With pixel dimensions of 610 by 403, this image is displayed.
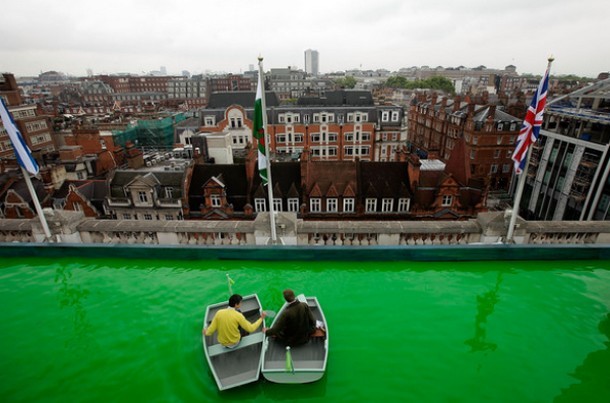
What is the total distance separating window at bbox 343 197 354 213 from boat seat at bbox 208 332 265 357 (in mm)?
19452

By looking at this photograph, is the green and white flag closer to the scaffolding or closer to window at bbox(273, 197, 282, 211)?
window at bbox(273, 197, 282, 211)

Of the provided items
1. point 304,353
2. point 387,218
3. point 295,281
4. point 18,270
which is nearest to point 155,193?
point 18,270

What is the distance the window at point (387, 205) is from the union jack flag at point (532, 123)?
1524 cm

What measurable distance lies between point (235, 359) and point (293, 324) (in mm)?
1413

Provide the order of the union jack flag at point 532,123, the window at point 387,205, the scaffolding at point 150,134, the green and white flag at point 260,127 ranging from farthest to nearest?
the scaffolding at point 150,134
the window at point 387,205
the green and white flag at point 260,127
the union jack flag at point 532,123

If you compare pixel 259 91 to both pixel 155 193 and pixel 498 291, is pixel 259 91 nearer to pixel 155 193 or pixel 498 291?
pixel 498 291

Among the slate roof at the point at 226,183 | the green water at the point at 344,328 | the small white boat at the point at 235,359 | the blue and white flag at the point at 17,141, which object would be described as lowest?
the slate roof at the point at 226,183

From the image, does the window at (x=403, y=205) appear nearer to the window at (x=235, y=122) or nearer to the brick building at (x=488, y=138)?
the brick building at (x=488, y=138)

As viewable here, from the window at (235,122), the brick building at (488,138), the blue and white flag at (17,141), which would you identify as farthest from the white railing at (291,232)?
Answer: the window at (235,122)

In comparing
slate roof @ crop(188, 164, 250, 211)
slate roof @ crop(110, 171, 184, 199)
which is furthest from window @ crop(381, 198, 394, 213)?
slate roof @ crop(110, 171, 184, 199)

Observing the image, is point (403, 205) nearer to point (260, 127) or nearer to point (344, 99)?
point (260, 127)

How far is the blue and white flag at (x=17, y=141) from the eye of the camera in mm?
9906

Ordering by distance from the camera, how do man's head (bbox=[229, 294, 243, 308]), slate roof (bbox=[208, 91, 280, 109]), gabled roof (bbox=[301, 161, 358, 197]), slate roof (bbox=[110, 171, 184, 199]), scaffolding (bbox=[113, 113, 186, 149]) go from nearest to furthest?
man's head (bbox=[229, 294, 243, 308]) → gabled roof (bbox=[301, 161, 358, 197]) → slate roof (bbox=[110, 171, 184, 199]) → slate roof (bbox=[208, 91, 280, 109]) → scaffolding (bbox=[113, 113, 186, 149])

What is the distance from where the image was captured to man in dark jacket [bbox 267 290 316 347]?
6.52 m
